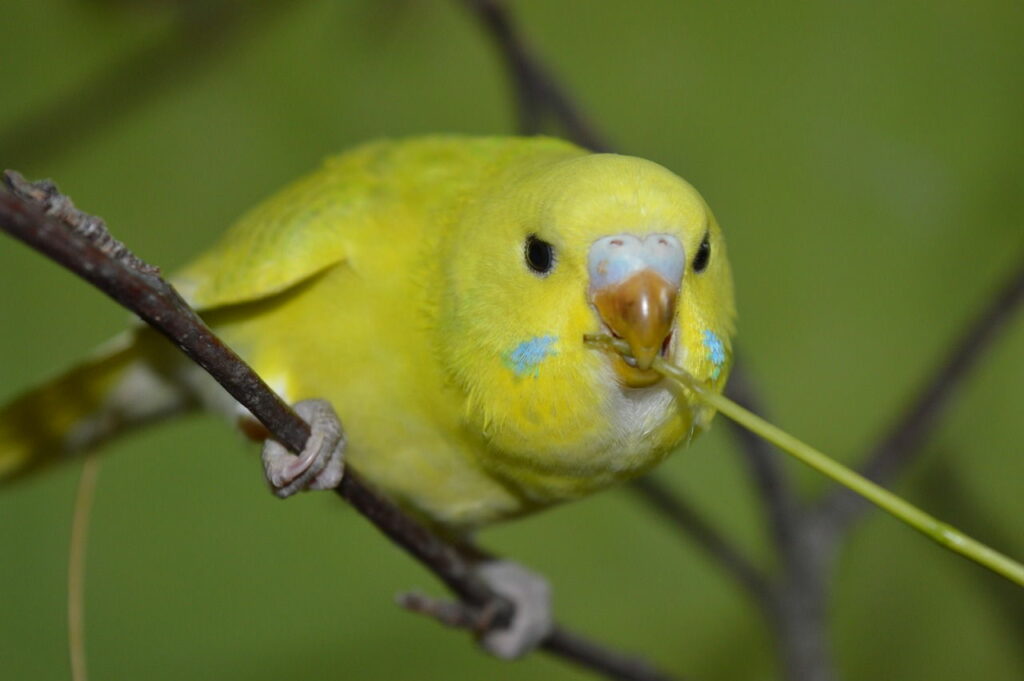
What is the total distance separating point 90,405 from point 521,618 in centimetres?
58

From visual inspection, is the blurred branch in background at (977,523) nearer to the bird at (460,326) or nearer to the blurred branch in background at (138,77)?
the bird at (460,326)

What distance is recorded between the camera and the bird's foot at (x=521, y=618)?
1.31 metres

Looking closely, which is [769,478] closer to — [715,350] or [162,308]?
[715,350]

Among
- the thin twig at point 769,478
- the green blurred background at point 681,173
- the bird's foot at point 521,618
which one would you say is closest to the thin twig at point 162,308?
the bird's foot at point 521,618

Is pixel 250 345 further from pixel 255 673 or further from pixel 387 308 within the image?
pixel 255 673

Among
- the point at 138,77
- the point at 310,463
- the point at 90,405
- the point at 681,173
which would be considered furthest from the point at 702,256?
the point at 138,77

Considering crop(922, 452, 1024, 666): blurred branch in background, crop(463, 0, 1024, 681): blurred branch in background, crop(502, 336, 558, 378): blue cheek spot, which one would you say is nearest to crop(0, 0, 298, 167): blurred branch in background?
crop(463, 0, 1024, 681): blurred branch in background

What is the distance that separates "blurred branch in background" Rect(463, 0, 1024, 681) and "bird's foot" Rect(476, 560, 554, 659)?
0.21 m

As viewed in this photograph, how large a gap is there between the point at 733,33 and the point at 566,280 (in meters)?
1.38

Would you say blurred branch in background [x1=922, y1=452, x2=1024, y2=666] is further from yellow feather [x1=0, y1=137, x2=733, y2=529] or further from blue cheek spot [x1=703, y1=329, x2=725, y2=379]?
blue cheek spot [x1=703, y1=329, x2=725, y2=379]

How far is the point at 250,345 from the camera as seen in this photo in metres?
1.06

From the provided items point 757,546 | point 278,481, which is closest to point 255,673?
point 757,546

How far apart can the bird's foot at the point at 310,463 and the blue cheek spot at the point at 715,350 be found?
1.01 ft

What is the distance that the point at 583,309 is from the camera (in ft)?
2.44
